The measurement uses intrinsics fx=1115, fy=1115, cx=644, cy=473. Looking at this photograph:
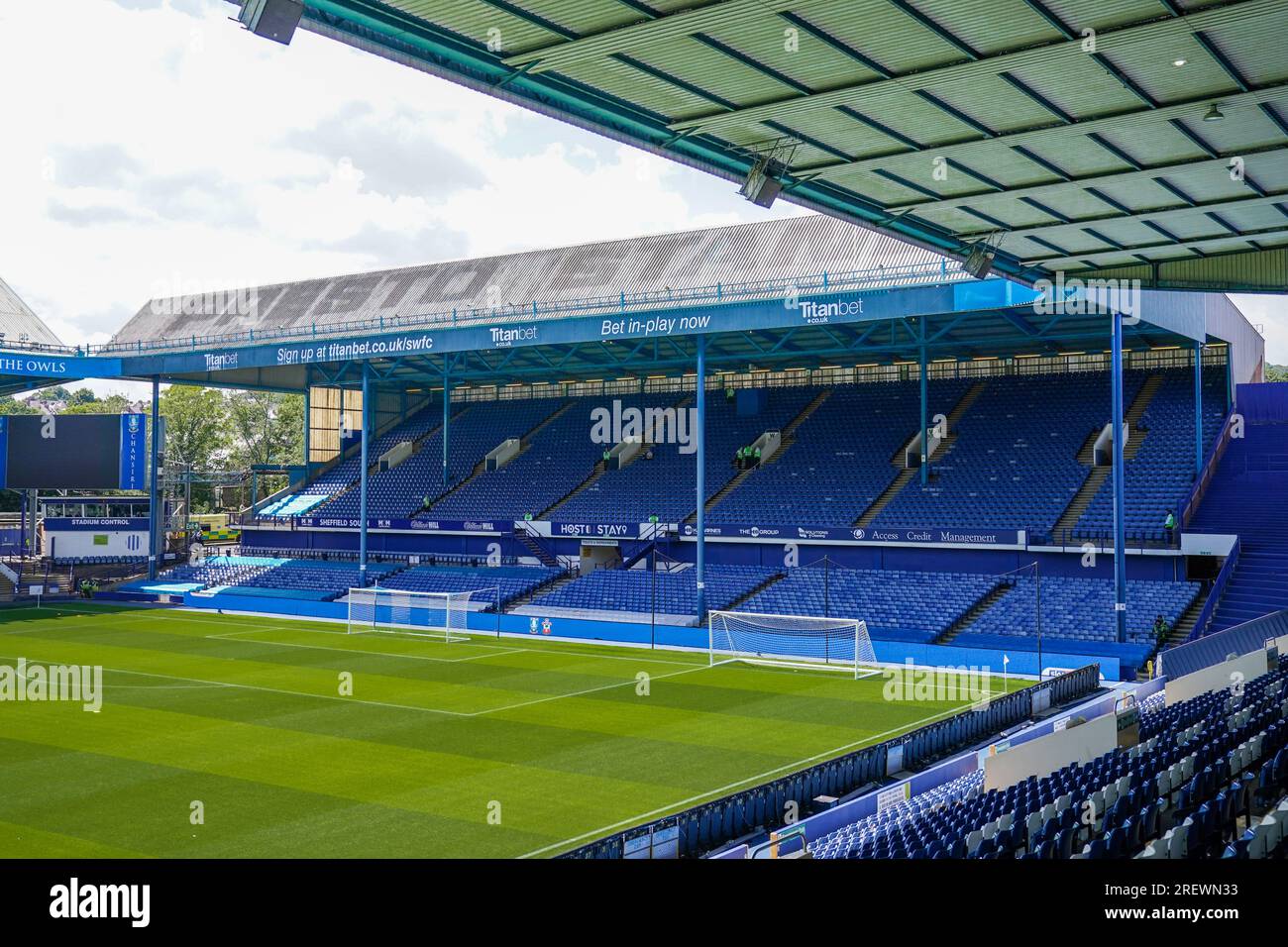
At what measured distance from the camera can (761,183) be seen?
1541 cm

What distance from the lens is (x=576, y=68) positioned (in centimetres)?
1269

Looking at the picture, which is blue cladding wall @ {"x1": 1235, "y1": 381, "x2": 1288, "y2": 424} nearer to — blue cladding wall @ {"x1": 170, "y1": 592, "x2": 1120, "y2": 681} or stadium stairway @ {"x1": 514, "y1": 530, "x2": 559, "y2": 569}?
blue cladding wall @ {"x1": 170, "y1": 592, "x2": 1120, "y2": 681}

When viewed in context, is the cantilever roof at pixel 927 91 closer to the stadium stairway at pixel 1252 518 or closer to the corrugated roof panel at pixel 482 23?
the corrugated roof panel at pixel 482 23

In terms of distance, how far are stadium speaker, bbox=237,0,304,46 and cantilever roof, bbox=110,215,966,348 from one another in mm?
30776

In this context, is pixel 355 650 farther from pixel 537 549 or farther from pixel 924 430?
pixel 924 430

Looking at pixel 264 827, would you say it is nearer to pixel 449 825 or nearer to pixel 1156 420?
pixel 449 825

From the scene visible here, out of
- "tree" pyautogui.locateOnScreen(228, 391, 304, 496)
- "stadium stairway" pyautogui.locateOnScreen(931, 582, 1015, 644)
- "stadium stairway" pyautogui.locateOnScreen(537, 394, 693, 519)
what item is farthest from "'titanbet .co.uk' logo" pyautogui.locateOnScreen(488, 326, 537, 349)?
"tree" pyautogui.locateOnScreen(228, 391, 304, 496)

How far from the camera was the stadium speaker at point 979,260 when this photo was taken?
62.5 feet

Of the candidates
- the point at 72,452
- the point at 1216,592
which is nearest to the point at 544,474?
the point at 72,452

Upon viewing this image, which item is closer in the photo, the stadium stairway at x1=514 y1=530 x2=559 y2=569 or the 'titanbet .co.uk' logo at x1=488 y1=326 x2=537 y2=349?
the 'titanbet .co.uk' logo at x1=488 y1=326 x2=537 y2=349

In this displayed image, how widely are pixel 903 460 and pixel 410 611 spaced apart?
21.3 metres

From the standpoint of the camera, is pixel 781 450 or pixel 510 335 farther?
pixel 781 450
